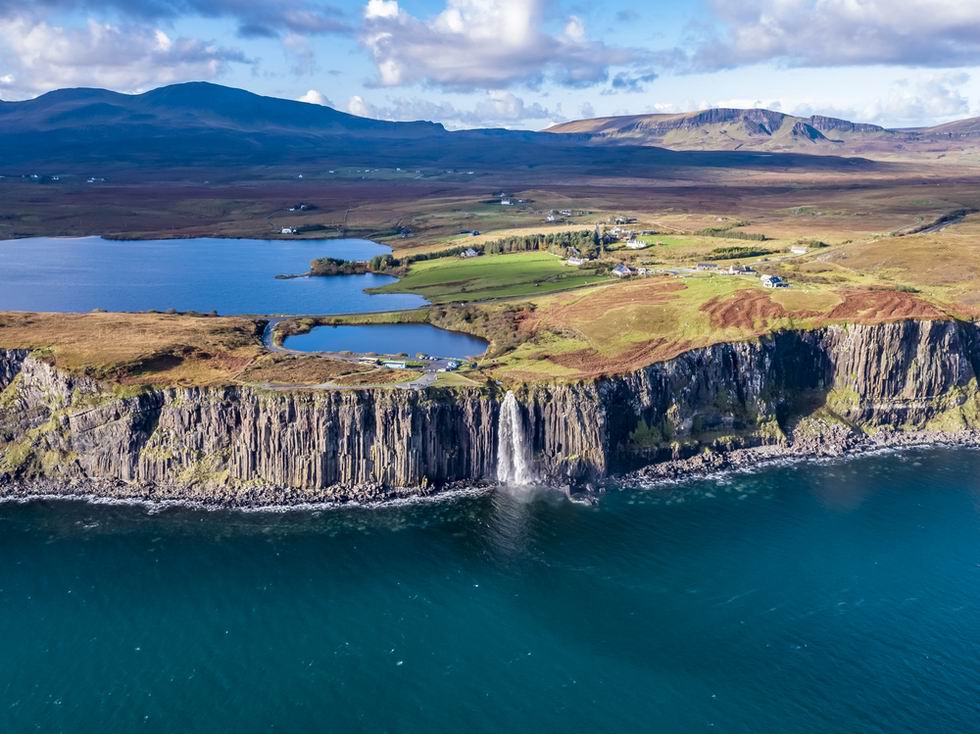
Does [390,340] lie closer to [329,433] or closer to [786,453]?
[329,433]

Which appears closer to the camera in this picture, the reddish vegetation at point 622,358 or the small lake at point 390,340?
the reddish vegetation at point 622,358

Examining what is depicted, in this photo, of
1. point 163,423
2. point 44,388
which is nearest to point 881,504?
point 163,423

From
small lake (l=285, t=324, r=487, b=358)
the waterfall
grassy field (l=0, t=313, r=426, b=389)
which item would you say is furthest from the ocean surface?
small lake (l=285, t=324, r=487, b=358)

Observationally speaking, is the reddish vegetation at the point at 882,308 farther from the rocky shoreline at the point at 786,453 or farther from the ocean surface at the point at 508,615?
the ocean surface at the point at 508,615

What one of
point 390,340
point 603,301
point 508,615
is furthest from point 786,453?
point 390,340

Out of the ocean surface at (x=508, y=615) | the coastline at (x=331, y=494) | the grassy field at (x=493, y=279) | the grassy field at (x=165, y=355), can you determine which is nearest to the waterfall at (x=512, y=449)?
the coastline at (x=331, y=494)

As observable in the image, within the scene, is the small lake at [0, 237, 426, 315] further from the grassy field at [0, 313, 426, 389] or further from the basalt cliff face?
the basalt cliff face
